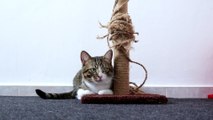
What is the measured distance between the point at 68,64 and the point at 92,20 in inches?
10.7

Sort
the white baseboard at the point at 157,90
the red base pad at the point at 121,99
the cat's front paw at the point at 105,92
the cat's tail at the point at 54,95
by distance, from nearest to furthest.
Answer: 1. the red base pad at the point at 121,99
2. the cat's front paw at the point at 105,92
3. the cat's tail at the point at 54,95
4. the white baseboard at the point at 157,90

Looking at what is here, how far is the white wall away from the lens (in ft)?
6.01

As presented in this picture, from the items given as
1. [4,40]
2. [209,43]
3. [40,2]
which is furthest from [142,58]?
[4,40]

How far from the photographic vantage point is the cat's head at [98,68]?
1.42 meters

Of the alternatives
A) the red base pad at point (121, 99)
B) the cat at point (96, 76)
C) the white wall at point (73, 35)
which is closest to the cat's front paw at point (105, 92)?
the cat at point (96, 76)

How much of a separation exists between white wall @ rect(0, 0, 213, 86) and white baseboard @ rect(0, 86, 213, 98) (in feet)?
0.10

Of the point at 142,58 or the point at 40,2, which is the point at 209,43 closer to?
the point at 142,58

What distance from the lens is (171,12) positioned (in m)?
Result: 1.84

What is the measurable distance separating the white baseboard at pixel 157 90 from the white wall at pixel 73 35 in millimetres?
30

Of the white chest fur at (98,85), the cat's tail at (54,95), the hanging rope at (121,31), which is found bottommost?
the cat's tail at (54,95)

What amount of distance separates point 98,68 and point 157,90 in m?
0.52

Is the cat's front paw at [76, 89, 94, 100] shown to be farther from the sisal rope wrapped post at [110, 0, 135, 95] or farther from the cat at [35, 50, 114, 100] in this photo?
the sisal rope wrapped post at [110, 0, 135, 95]

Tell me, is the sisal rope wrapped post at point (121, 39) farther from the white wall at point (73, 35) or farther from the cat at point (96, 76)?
the white wall at point (73, 35)

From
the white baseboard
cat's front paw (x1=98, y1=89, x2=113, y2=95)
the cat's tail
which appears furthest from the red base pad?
the white baseboard
